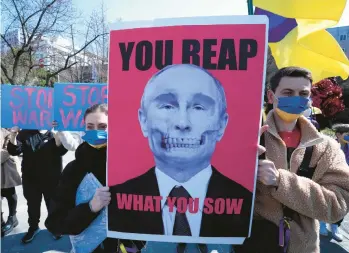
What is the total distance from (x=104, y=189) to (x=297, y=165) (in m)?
0.81

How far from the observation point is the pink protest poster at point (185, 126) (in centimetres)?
113

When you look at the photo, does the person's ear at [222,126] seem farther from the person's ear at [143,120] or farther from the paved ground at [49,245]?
the paved ground at [49,245]

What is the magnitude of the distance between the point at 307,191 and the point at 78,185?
3.31 feet

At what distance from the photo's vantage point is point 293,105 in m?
1.29

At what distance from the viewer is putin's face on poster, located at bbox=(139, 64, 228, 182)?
1141 millimetres

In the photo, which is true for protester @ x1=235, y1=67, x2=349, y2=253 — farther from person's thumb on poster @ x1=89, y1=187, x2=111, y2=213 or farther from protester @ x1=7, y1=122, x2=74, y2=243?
protester @ x1=7, y1=122, x2=74, y2=243

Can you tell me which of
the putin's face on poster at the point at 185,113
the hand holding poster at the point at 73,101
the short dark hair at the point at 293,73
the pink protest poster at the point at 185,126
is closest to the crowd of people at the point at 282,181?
the short dark hair at the point at 293,73

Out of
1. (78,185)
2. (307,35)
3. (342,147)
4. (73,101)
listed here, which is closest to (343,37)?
(342,147)

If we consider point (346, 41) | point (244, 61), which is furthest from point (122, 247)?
point (346, 41)

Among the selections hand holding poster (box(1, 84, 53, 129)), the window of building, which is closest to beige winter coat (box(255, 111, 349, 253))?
hand holding poster (box(1, 84, 53, 129))

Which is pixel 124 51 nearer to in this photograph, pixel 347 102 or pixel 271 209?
pixel 271 209

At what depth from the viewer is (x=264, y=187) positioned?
49.2 inches

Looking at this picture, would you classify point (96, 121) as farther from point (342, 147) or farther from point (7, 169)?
point (342, 147)

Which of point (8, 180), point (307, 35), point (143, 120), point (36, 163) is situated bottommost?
point (8, 180)
